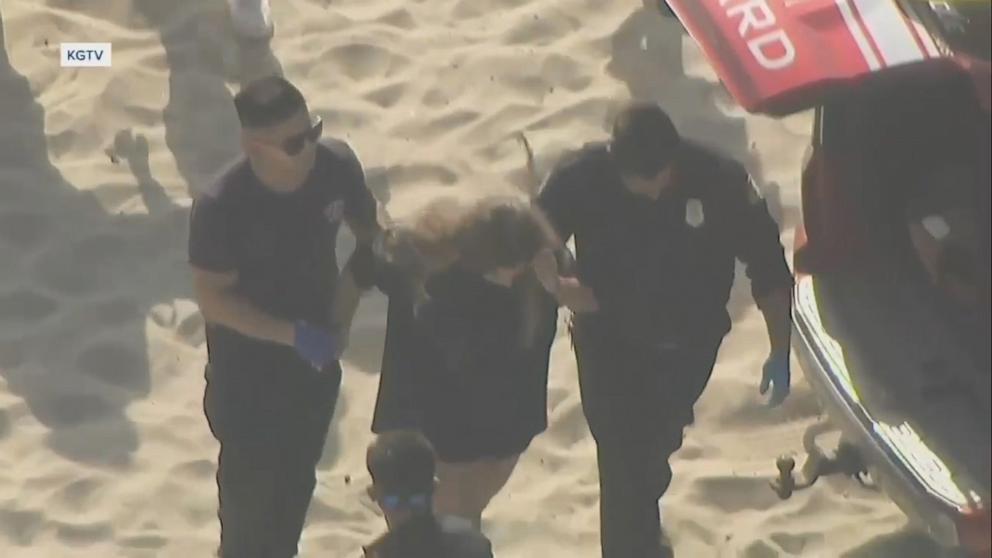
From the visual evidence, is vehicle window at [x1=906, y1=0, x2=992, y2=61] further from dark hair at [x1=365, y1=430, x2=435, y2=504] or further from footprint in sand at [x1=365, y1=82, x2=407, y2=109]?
footprint in sand at [x1=365, y1=82, x2=407, y2=109]

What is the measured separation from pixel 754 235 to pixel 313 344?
3.77 feet

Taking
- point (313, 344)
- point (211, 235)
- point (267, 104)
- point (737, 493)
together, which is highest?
point (267, 104)

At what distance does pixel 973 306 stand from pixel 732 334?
1.46 metres

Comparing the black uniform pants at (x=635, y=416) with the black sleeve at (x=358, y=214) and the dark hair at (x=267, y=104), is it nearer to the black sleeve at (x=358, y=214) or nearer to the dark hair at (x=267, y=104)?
the black sleeve at (x=358, y=214)

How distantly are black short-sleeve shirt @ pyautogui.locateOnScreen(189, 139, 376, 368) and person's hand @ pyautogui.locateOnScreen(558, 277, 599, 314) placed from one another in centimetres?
54

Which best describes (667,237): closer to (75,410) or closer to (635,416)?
(635,416)

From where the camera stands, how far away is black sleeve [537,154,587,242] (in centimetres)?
419

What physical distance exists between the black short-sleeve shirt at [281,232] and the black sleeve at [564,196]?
0.48 metres

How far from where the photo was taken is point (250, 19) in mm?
6977

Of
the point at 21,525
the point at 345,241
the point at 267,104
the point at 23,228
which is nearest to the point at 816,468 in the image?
the point at 267,104

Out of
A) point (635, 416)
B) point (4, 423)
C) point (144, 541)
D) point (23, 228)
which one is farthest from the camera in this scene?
point (23, 228)

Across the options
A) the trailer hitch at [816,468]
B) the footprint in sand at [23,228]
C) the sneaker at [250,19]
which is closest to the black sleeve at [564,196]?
the trailer hitch at [816,468]

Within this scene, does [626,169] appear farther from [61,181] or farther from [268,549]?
[61,181]

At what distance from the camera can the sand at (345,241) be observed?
16.7ft
